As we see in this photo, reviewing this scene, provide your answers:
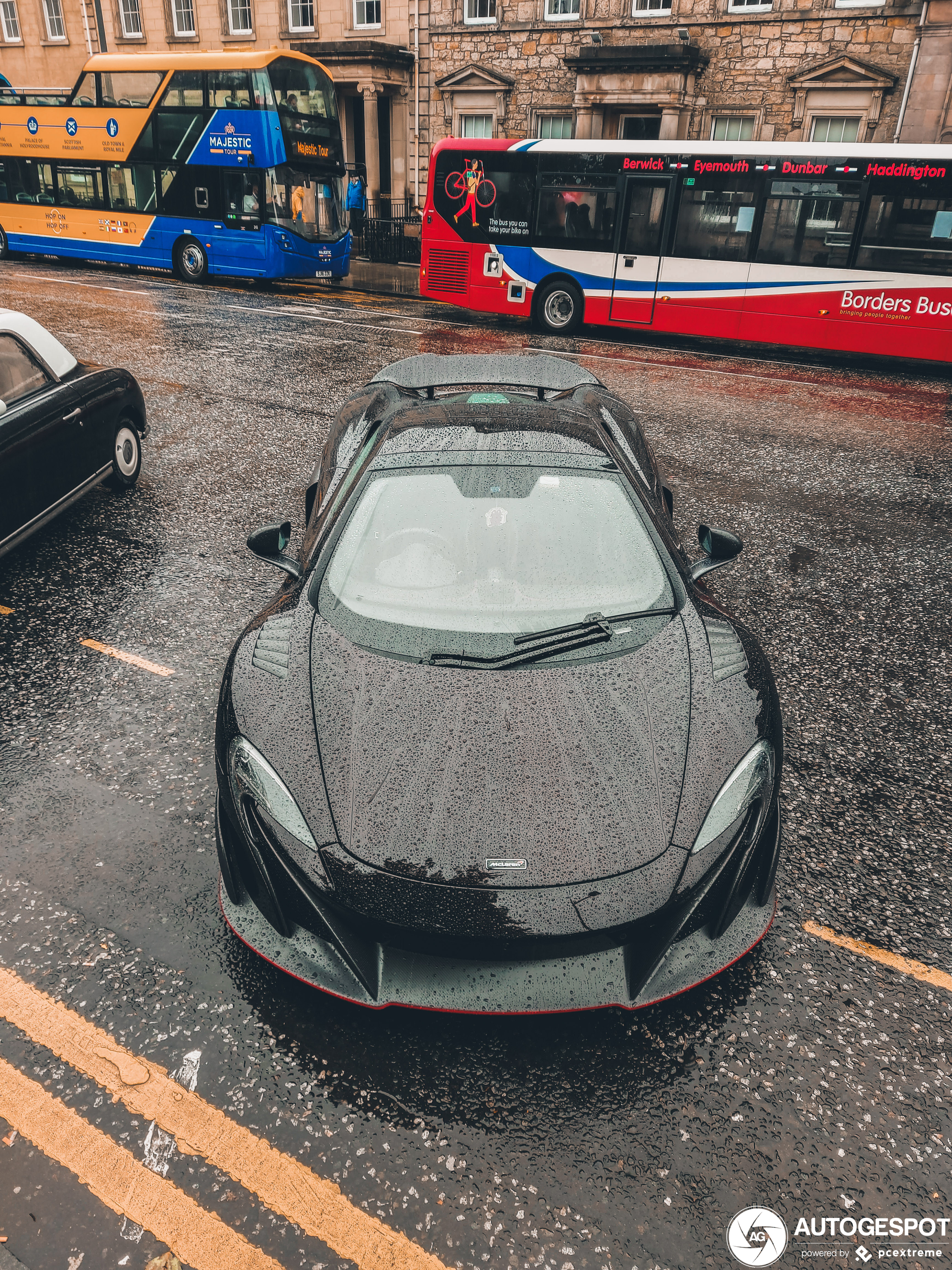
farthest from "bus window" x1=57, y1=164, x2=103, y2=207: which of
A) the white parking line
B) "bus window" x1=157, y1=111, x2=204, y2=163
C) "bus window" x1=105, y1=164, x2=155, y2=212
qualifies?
the white parking line

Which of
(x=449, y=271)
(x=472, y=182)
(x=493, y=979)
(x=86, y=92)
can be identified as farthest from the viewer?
(x=86, y=92)

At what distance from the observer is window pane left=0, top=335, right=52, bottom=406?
5465 mm

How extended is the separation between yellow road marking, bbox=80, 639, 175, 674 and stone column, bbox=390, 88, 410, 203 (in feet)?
94.2

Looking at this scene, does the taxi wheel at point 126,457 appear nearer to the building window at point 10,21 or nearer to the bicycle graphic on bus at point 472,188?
the bicycle graphic on bus at point 472,188

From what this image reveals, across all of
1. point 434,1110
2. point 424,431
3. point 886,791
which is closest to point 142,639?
point 424,431

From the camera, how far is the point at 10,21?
34.9 metres

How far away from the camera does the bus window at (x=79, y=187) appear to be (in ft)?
64.1

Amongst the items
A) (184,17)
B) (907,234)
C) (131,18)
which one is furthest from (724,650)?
(131,18)

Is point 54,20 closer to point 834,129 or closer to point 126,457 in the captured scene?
point 834,129

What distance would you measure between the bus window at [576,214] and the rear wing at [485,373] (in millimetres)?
11238

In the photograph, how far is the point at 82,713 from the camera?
4105 millimetres

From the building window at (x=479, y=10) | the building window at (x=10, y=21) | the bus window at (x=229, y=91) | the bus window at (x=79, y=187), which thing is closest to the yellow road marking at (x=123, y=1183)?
the bus window at (x=229, y=91)

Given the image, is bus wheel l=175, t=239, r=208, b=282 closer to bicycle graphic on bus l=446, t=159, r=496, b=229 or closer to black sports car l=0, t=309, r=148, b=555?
bicycle graphic on bus l=446, t=159, r=496, b=229

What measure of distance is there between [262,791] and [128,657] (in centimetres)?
252
